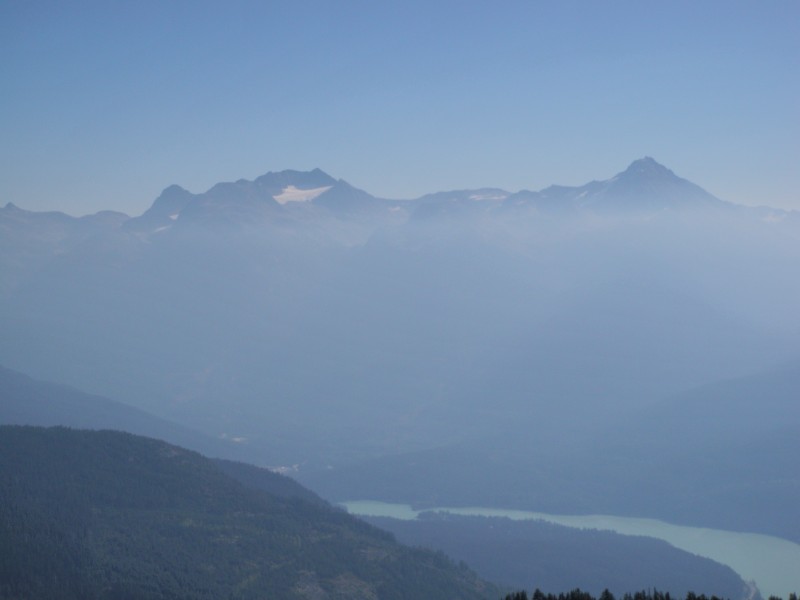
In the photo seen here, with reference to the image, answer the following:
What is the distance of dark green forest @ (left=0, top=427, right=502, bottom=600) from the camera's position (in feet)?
411

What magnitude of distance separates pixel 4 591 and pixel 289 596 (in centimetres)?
3354

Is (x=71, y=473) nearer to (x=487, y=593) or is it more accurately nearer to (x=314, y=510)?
(x=314, y=510)

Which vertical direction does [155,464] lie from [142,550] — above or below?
above

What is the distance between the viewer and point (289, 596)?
433 ft

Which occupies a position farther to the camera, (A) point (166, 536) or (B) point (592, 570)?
(B) point (592, 570)

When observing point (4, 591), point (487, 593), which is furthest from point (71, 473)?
point (487, 593)

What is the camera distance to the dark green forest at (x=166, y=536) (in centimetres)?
12519

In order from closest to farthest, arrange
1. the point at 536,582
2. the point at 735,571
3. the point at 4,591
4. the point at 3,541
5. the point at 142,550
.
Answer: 1. the point at 4,591
2. the point at 3,541
3. the point at 142,550
4. the point at 536,582
5. the point at 735,571

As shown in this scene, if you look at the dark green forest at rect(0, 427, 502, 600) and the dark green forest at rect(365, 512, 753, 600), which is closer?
the dark green forest at rect(0, 427, 502, 600)

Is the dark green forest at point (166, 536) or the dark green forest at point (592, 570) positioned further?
the dark green forest at point (592, 570)

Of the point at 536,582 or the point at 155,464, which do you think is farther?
the point at 536,582

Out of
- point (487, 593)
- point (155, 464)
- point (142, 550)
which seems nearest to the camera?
point (142, 550)

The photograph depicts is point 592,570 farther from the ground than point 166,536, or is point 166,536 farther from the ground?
point 592,570

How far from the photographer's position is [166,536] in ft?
459
